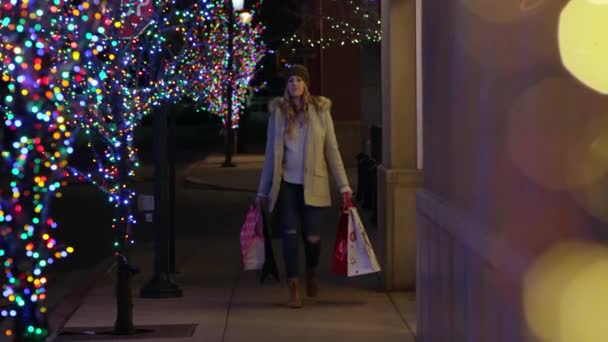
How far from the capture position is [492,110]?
512 cm

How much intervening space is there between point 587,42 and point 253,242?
6.52 m

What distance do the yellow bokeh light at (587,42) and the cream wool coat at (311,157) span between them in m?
6.01

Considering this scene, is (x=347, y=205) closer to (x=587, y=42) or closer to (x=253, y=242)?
(x=253, y=242)

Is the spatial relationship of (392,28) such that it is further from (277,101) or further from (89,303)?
(89,303)

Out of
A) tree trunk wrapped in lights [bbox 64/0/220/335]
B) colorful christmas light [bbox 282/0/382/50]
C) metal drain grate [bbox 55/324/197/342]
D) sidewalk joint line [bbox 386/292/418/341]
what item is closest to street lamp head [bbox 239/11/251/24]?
colorful christmas light [bbox 282/0/382/50]

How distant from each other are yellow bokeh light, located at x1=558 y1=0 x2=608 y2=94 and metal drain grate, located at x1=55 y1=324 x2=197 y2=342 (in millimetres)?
5259

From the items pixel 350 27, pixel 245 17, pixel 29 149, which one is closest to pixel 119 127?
pixel 29 149

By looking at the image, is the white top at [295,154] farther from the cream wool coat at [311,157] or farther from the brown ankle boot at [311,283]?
the brown ankle boot at [311,283]

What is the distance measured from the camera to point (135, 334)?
8.66m

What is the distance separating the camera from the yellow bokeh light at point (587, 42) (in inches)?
143

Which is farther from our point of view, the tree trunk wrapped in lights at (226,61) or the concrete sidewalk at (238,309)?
the tree trunk wrapped in lights at (226,61)

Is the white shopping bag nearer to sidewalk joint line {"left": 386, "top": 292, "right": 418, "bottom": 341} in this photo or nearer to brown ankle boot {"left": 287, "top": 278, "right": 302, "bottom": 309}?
sidewalk joint line {"left": 386, "top": 292, "right": 418, "bottom": 341}

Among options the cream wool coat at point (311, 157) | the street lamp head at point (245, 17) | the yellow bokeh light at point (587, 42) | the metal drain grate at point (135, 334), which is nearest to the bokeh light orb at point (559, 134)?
the yellow bokeh light at point (587, 42)

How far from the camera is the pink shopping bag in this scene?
32.8ft
